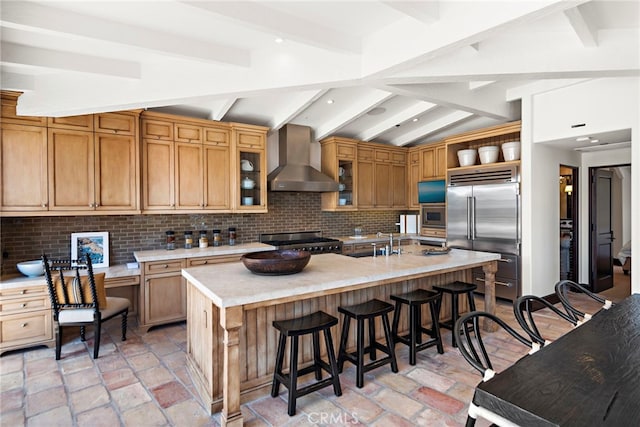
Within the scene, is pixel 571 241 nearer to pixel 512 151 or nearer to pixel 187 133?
pixel 512 151

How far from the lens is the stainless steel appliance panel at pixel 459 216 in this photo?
5.18 metres

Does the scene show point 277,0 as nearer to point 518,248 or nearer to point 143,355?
point 143,355

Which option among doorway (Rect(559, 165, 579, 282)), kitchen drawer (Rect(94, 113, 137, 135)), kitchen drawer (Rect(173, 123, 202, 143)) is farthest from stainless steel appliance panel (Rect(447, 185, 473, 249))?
kitchen drawer (Rect(94, 113, 137, 135))

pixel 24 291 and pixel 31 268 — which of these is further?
pixel 31 268

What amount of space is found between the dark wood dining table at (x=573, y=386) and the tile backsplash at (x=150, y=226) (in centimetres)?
424

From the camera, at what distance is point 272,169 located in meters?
5.56

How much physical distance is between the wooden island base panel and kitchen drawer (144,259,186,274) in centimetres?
127

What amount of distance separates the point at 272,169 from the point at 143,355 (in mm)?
3271

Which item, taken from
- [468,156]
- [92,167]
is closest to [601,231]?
[468,156]

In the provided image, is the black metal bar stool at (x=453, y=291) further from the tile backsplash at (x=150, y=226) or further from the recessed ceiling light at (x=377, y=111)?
the tile backsplash at (x=150, y=226)

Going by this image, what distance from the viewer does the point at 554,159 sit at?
473 cm

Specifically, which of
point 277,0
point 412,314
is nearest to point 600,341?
point 412,314

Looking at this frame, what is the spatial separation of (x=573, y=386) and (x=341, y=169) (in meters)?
4.96

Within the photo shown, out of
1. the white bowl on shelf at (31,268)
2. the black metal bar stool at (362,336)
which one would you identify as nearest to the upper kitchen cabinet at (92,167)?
the white bowl on shelf at (31,268)
